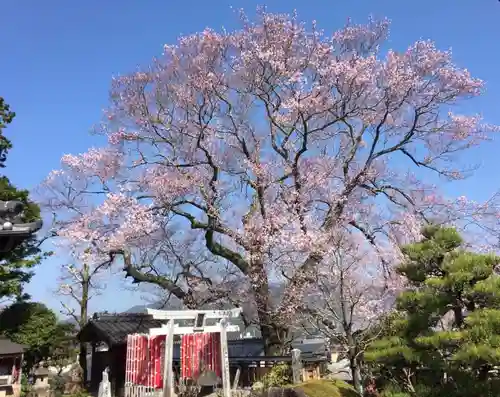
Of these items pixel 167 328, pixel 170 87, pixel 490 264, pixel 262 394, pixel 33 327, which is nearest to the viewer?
pixel 490 264

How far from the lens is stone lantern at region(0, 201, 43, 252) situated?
201 inches

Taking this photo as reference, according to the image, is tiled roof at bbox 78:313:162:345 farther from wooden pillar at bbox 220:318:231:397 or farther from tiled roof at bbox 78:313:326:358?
wooden pillar at bbox 220:318:231:397

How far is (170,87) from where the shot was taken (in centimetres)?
1568

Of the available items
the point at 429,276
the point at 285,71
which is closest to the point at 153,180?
the point at 285,71

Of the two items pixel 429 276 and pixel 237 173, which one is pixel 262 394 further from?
pixel 237 173

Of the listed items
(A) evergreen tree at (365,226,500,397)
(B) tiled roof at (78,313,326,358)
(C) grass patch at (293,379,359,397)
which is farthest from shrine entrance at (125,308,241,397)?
(B) tiled roof at (78,313,326,358)

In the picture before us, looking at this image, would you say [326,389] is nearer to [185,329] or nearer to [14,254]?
[185,329]

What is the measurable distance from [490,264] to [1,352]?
16220 millimetres

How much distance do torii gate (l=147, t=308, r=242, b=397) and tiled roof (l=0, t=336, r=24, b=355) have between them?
889 centimetres

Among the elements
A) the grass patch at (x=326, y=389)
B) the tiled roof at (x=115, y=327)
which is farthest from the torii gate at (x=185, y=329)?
the tiled roof at (x=115, y=327)

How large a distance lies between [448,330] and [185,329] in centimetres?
601

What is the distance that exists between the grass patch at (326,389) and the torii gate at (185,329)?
5.83 ft

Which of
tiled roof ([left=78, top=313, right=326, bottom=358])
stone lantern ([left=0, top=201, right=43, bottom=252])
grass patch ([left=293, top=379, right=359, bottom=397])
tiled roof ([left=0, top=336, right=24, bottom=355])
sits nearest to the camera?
stone lantern ([left=0, top=201, right=43, bottom=252])

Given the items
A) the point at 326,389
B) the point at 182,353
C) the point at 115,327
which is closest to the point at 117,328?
the point at 115,327
